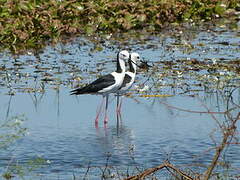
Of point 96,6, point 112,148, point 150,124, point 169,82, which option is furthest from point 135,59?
point 96,6

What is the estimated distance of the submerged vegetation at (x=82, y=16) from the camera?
18016 millimetres

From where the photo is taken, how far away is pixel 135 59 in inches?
537

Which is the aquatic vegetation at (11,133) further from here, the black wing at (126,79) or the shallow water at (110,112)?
the black wing at (126,79)

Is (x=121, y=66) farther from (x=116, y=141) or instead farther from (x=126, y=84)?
(x=116, y=141)

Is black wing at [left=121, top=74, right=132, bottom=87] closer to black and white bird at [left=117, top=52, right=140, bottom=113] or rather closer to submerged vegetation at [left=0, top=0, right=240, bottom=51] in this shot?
black and white bird at [left=117, top=52, right=140, bottom=113]

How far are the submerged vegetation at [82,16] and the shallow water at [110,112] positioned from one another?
2.32ft

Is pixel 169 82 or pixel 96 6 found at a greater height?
pixel 96 6

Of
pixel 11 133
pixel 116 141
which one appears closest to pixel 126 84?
pixel 116 141

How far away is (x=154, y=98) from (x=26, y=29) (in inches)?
247

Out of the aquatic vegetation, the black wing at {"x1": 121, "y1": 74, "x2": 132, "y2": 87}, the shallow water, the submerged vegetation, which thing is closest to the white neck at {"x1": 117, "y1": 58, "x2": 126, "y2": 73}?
the black wing at {"x1": 121, "y1": 74, "x2": 132, "y2": 87}

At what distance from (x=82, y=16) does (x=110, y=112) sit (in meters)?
8.09

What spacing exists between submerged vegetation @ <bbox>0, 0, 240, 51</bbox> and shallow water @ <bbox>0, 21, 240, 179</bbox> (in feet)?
2.32

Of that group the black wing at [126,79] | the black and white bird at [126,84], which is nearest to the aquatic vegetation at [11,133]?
the black and white bird at [126,84]

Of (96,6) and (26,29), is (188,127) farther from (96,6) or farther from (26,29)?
(96,6)
